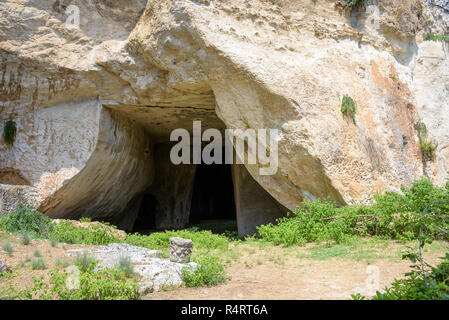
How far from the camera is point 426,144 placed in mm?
8320

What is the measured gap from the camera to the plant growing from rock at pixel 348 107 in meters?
7.35

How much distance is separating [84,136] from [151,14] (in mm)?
3517

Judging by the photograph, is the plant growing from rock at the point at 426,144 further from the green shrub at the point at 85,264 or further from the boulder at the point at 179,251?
the green shrub at the point at 85,264

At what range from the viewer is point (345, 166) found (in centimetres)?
699

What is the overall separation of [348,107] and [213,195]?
14.9 metres

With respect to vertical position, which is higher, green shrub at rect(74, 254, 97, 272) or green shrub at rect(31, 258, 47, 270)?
green shrub at rect(74, 254, 97, 272)

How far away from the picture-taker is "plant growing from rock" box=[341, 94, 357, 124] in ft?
24.1

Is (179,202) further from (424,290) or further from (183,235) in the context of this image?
(424,290)

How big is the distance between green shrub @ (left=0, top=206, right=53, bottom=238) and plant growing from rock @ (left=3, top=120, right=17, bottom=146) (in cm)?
190

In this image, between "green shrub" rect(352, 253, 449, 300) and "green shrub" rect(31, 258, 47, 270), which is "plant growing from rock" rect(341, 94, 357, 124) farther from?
"green shrub" rect(31, 258, 47, 270)

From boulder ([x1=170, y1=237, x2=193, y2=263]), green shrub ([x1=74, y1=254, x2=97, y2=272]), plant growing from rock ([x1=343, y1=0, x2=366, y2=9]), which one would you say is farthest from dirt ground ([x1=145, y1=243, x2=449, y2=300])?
plant growing from rock ([x1=343, y1=0, x2=366, y2=9])

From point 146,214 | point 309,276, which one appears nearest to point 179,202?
point 146,214

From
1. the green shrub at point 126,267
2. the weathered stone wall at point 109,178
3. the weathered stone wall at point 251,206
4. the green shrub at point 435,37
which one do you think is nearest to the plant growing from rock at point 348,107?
the weathered stone wall at point 251,206

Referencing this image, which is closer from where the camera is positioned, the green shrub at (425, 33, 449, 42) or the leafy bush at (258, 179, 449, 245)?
the leafy bush at (258, 179, 449, 245)
